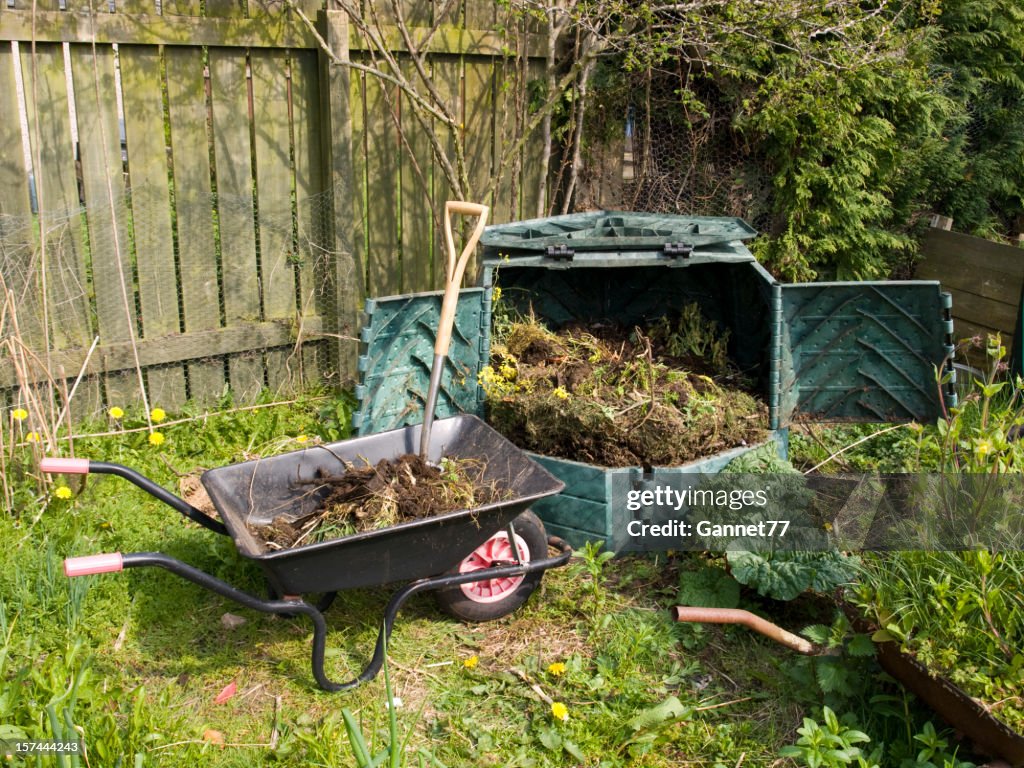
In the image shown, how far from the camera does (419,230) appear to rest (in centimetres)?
579

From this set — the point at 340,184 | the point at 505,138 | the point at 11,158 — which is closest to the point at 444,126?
the point at 505,138

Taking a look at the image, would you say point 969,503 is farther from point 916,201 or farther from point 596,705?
point 916,201

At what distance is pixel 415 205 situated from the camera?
5.73 metres

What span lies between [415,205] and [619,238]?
6.26 feet

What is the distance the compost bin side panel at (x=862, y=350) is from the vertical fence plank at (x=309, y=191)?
249 centimetres

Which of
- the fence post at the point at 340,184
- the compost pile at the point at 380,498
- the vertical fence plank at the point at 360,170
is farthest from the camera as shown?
the vertical fence plank at the point at 360,170

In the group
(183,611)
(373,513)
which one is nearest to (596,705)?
(373,513)

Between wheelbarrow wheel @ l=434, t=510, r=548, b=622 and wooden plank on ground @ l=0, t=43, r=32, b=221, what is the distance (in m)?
2.54

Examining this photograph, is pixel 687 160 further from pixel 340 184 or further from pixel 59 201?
pixel 59 201

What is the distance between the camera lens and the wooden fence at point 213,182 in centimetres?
443

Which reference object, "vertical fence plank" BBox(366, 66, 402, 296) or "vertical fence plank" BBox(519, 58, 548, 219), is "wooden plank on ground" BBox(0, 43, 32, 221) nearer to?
"vertical fence plank" BBox(366, 66, 402, 296)

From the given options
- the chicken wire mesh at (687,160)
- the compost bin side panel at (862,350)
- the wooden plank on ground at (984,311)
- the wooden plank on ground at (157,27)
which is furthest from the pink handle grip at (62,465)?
the wooden plank on ground at (984,311)

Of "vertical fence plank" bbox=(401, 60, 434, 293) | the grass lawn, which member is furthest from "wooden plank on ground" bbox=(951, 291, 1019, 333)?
"vertical fence plank" bbox=(401, 60, 434, 293)

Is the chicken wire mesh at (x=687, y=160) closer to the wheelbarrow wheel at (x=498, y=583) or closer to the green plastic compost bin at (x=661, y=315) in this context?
the green plastic compost bin at (x=661, y=315)
